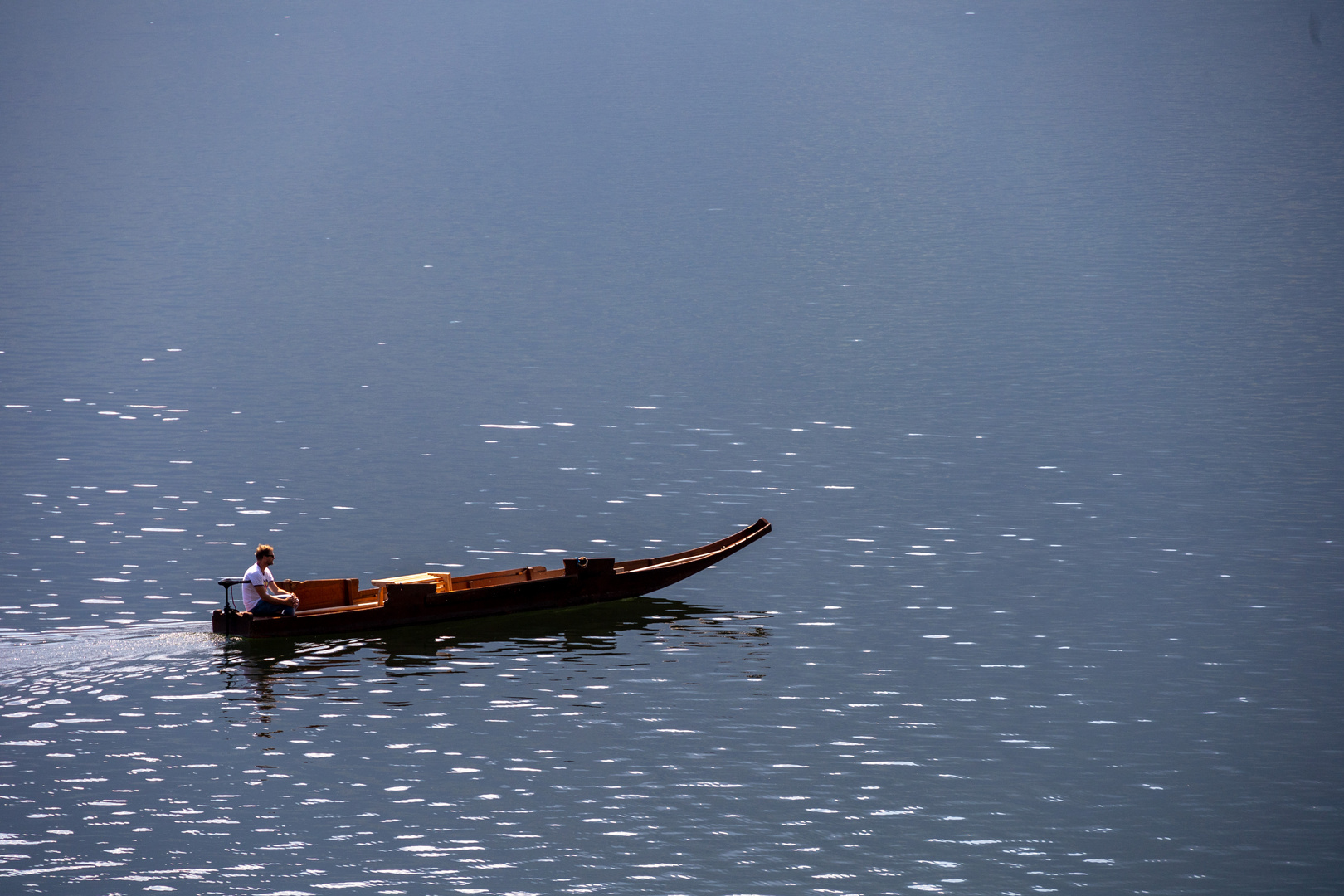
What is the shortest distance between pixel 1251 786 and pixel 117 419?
200 feet

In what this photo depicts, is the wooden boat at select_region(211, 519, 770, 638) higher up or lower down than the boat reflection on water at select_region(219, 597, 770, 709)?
higher up

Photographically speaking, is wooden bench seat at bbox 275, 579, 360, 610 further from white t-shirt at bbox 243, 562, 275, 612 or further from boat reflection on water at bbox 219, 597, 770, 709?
boat reflection on water at bbox 219, 597, 770, 709

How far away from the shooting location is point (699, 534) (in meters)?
47.6

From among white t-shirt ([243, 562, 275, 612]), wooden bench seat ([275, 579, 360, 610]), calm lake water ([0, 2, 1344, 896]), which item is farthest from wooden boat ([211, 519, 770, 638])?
calm lake water ([0, 2, 1344, 896])

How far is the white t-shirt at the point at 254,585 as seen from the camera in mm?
30828

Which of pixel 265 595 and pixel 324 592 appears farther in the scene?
pixel 324 592

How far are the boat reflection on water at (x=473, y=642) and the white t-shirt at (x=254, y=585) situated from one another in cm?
120

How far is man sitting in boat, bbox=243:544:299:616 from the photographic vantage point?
3084 cm

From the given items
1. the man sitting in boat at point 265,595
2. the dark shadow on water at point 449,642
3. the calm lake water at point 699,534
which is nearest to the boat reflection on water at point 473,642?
the dark shadow on water at point 449,642

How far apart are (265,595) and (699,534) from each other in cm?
1915

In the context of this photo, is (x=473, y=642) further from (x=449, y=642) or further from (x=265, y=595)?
(x=265, y=595)

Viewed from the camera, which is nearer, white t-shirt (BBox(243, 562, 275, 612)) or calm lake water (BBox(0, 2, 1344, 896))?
calm lake water (BBox(0, 2, 1344, 896))

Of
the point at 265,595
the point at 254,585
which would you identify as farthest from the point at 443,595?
A: the point at 254,585

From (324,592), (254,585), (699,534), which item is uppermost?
(699,534)
